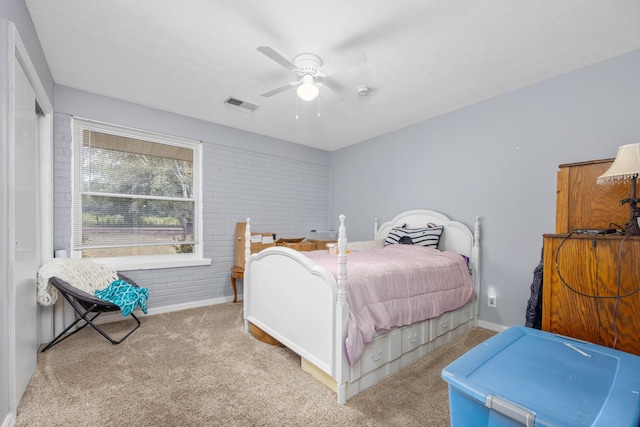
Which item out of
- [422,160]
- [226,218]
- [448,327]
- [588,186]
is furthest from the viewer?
[226,218]

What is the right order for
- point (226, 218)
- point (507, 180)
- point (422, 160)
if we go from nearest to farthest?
point (507, 180) → point (422, 160) → point (226, 218)

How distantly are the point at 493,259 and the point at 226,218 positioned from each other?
10.4ft

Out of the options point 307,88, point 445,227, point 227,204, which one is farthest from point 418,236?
point 227,204

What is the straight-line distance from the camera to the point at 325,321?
1.81m

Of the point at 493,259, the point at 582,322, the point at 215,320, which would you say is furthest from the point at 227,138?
the point at 582,322

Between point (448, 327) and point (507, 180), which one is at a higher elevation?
point (507, 180)

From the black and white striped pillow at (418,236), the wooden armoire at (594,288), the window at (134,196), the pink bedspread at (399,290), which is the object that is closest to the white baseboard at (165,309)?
the window at (134,196)

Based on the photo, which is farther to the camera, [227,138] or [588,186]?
[227,138]

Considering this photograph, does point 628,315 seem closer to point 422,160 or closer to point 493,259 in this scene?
point 493,259

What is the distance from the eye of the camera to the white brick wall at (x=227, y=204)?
2.80 m

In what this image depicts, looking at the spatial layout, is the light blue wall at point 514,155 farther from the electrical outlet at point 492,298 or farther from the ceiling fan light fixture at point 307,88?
the ceiling fan light fixture at point 307,88

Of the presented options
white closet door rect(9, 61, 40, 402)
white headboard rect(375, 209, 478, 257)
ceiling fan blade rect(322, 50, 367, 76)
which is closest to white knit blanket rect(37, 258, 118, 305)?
white closet door rect(9, 61, 40, 402)

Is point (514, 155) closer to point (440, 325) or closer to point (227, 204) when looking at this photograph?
point (440, 325)

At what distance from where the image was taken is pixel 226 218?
3795mm
